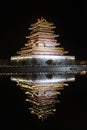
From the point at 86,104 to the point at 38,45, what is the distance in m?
28.6

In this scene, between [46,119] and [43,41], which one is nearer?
[46,119]

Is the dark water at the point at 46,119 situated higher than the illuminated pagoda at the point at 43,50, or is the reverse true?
the illuminated pagoda at the point at 43,50

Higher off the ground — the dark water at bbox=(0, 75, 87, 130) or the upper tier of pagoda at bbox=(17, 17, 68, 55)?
the upper tier of pagoda at bbox=(17, 17, 68, 55)

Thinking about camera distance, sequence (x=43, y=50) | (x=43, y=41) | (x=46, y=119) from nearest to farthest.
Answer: (x=46, y=119) → (x=43, y=50) → (x=43, y=41)

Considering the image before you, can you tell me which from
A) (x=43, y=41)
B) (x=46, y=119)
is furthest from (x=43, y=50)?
(x=46, y=119)

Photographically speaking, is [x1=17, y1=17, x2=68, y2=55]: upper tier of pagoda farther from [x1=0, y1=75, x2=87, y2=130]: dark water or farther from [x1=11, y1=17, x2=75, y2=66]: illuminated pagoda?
[x1=0, y1=75, x2=87, y2=130]: dark water

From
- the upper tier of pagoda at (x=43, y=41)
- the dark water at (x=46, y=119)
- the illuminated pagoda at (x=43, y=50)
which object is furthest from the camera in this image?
the upper tier of pagoda at (x=43, y=41)

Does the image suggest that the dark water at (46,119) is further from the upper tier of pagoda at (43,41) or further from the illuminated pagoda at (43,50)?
the upper tier of pagoda at (43,41)

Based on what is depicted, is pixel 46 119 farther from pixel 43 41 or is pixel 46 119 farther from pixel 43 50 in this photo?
pixel 43 41

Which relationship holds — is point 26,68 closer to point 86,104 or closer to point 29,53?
point 29,53

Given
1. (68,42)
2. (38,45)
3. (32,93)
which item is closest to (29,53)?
(38,45)

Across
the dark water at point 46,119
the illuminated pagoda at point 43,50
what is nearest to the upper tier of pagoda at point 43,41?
the illuminated pagoda at point 43,50

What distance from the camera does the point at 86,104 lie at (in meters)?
8.37

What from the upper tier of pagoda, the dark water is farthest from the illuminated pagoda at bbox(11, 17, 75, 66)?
the dark water
